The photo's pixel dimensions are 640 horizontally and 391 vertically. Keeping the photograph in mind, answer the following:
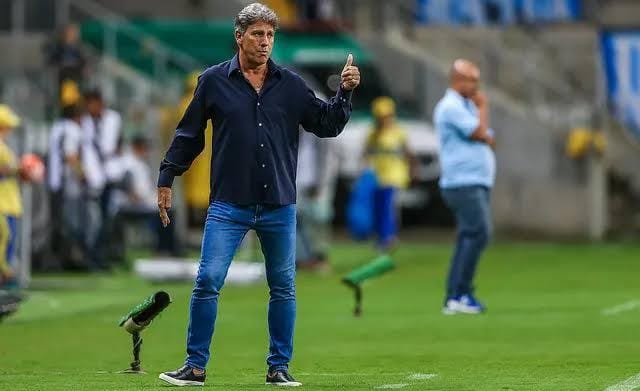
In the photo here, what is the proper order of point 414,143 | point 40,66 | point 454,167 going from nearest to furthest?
point 454,167, point 414,143, point 40,66

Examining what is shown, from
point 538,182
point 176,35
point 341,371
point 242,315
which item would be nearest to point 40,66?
point 176,35

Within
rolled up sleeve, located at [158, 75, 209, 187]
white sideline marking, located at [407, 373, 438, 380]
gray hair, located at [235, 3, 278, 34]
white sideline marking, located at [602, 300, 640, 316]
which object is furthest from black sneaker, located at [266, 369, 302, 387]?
white sideline marking, located at [602, 300, 640, 316]

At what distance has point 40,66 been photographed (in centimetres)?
3438

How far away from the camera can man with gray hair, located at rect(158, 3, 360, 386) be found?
11.8m

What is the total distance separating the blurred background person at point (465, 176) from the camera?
17625 millimetres

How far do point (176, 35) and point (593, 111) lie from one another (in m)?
7.73

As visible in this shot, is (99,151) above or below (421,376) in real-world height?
above

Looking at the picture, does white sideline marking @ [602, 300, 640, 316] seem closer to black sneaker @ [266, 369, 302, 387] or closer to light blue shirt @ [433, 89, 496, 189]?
light blue shirt @ [433, 89, 496, 189]

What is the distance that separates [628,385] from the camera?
11852 mm

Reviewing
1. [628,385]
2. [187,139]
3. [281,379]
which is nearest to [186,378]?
[281,379]

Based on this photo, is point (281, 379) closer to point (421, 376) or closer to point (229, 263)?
point (229, 263)

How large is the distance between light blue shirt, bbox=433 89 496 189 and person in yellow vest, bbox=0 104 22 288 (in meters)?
4.82

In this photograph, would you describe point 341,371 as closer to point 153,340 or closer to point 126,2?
point 153,340

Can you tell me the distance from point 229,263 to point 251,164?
1.94 ft
